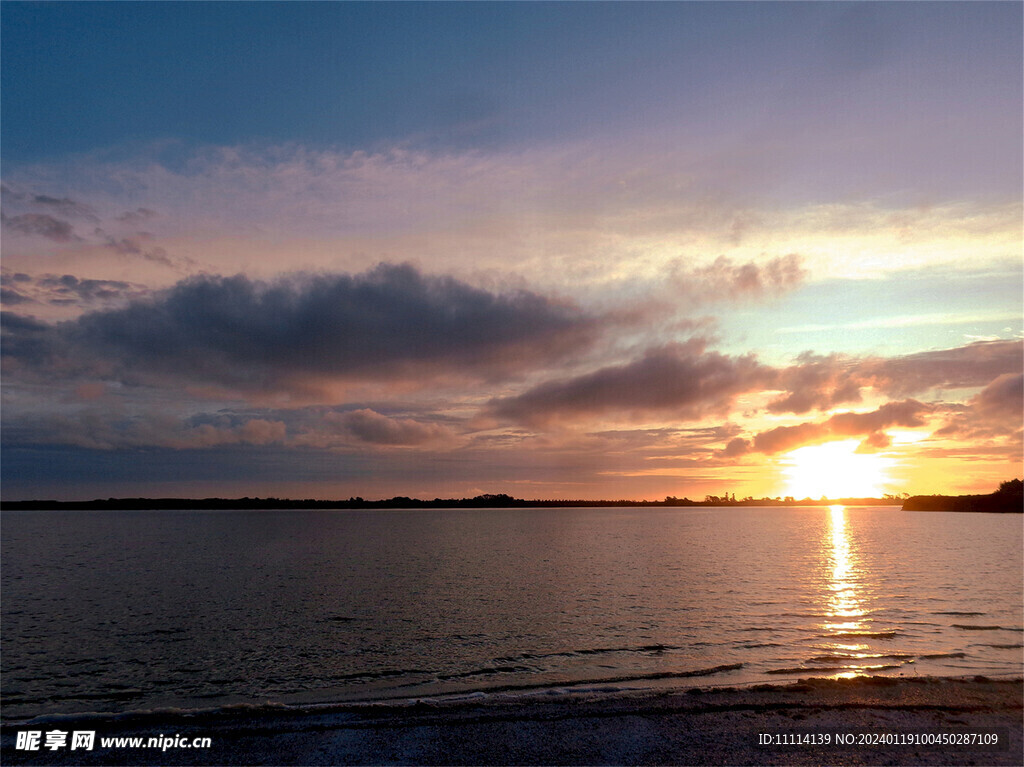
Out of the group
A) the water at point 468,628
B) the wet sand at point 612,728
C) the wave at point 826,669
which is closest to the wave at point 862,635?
the water at point 468,628

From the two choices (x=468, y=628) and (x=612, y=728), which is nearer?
(x=612, y=728)

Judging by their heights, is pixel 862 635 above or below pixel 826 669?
below

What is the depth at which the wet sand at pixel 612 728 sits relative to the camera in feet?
55.5

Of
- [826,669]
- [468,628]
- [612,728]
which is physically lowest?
[468,628]

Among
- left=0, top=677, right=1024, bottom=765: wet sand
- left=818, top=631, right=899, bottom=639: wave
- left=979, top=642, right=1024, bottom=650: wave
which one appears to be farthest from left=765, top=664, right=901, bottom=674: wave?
left=979, top=642, right=1024, bottom=650: wave

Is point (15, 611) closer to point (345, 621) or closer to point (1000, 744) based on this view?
point (345, 621)

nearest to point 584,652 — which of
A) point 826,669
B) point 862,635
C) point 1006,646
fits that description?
point 826,669

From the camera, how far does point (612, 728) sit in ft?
61.9

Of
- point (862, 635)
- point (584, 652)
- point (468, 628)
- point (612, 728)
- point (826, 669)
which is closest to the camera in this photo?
point (612, 728)

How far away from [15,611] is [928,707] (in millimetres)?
57406

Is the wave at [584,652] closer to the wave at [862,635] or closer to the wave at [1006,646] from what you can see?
the wave at [862,635]

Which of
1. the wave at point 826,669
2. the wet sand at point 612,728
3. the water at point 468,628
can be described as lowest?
the water at point 468,628

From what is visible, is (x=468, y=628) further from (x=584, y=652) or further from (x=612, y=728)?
(x=612, y=728)

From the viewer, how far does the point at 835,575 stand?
65.0 meters
